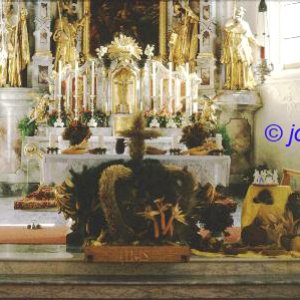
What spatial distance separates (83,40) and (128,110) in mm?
1775

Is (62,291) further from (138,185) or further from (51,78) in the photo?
(51,78)

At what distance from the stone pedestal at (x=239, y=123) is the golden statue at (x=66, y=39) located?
2862mm

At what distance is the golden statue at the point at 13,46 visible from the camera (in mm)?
11469

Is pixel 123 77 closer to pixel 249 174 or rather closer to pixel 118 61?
pixel 118 61

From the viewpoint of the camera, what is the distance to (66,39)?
38.5 feet

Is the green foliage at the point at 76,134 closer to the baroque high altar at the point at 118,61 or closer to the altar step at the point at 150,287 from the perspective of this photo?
the altar step at the point at 150,287

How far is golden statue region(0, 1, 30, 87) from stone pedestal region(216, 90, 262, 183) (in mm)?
3709

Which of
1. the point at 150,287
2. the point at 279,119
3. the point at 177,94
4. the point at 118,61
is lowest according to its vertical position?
the point at 150,287

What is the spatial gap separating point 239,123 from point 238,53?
1.30m

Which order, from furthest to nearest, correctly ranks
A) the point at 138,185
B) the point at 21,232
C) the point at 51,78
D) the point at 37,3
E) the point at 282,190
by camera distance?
the point at 37,3 < the point at 51,78 < the point at 21,232 < the point at 282,190 < the point at 138,185

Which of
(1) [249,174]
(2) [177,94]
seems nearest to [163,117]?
(2) [177,94]

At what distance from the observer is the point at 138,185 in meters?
5.51

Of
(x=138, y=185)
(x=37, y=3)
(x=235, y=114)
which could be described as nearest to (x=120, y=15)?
(x=37, y=3)

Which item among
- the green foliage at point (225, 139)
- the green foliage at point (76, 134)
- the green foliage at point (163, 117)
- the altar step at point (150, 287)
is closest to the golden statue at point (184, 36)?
the green foliage at point (163, 117)
